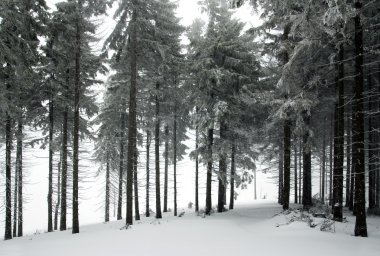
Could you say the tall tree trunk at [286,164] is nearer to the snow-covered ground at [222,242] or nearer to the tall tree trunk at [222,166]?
the snow-covered ground at [222,242]

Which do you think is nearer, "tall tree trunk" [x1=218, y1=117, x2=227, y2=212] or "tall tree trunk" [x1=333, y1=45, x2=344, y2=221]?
"tall tree trunk" [x1=333, y1=45, x2=344, y2=221]

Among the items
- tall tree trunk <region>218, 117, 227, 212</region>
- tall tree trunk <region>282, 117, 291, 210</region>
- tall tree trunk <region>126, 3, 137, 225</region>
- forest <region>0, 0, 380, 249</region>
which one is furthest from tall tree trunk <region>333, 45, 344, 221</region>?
tall tree trunk <region>126, 3, 137, 225</region>

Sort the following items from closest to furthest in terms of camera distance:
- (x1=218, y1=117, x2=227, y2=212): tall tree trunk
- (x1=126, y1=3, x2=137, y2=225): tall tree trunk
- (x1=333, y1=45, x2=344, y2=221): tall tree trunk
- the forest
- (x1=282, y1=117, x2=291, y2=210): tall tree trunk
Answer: the forest < (x1=333, y1=45, x2=344, y2=221): tall tree trunk < (x1=126, y1=3, x2=137, y2=225): tall tree trunk < (x1=282, y1=117, x2=291, y2=210): tall tree trunk < (x1=218, y1=117, x2=227, y2=212): tall tree trunk

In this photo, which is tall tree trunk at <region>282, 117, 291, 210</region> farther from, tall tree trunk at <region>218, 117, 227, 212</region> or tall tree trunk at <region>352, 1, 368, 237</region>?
tall tree trunk at <region>352, 1, 368, 237</region>

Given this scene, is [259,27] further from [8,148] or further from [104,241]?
[8,148]

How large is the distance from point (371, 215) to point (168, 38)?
16347mm

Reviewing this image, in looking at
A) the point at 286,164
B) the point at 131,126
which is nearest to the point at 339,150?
the point at 286,164

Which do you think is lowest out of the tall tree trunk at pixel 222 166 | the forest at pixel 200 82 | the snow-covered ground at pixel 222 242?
the snow-covered ground at pixel 222 242

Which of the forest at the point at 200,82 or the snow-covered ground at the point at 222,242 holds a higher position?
the forest at the point at 200,82

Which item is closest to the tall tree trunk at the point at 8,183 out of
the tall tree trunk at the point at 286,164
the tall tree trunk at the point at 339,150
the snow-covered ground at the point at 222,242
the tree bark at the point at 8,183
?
the tree bark at the point at 8,183

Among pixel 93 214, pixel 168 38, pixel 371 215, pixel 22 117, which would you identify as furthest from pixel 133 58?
pixel 93 214

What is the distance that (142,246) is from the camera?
34.2ft

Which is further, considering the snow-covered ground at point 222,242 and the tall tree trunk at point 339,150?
the tall tree trunk at point 339,150

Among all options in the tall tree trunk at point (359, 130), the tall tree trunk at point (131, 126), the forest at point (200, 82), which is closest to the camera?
the tall tree trunk at point (359, 130)
